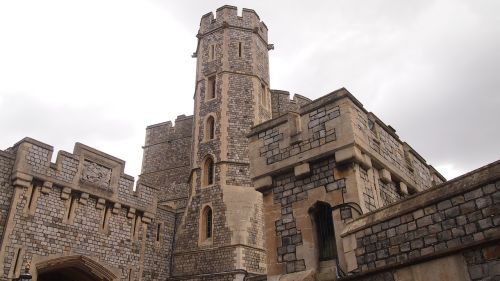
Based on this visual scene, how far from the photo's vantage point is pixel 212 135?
18359 millimetres

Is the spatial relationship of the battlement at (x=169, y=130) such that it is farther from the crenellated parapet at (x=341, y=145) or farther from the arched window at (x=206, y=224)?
the crenellated parapet at (x=341, y=145)

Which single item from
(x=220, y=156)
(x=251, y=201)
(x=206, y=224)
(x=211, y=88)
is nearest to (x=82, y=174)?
(x=206, y=224)

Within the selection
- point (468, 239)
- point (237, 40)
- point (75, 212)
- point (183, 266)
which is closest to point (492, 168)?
point (468, 239)

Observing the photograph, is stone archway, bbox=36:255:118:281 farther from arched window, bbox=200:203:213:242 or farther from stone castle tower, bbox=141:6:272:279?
arched window, bbox=200:203:213:242

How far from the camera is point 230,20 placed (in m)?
21.2

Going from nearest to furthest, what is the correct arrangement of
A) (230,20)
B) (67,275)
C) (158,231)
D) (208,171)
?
(67,275), (158,231), (208,171), (230,20)

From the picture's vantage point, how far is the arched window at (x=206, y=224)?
1605 cm

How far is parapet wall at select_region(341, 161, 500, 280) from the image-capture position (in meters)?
5.03

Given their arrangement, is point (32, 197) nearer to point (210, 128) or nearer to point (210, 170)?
point (210, 170)

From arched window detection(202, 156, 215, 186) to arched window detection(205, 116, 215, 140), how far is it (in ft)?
3.49

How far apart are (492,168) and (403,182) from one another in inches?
176

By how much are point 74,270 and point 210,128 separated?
7.79 metres

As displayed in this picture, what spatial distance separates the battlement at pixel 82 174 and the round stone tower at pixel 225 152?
6.90 feet

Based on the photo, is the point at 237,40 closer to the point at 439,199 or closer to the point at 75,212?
the point at 75,212
